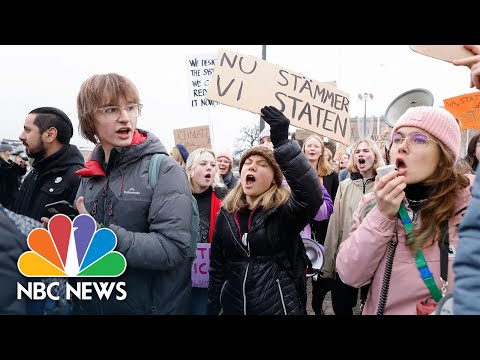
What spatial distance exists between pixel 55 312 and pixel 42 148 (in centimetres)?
96

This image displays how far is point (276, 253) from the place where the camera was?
2086 millimetres

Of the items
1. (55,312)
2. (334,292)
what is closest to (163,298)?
(55,312)

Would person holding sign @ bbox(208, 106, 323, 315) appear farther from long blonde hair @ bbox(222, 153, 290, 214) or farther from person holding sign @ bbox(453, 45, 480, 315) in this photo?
person holding sign @ bbox(453, 45, 480, 315)

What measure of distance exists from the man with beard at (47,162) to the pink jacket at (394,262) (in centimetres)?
121

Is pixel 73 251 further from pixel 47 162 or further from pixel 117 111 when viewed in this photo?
pixel 47 162

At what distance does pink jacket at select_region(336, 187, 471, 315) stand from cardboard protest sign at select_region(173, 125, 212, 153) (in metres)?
2.97

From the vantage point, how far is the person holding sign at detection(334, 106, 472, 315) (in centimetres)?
152

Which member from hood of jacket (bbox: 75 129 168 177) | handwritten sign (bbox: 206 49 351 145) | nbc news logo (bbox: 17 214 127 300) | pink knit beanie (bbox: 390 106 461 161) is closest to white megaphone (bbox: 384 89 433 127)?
handwritten sign (bbox: 206 49 351 145)

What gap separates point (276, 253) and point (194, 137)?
262 centimetres

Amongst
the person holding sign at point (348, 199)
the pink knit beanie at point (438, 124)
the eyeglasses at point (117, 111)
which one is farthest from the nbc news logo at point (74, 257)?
the person holding sign at point (348, 199)

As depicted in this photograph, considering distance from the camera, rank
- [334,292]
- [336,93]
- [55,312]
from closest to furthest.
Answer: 1. [55,312]
2. [336,93]
3. [334,292]

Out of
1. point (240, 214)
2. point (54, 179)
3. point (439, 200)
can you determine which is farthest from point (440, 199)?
point (54, 179)
